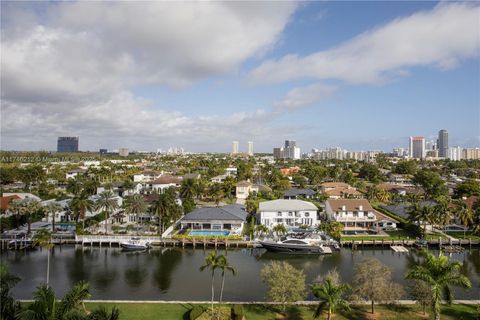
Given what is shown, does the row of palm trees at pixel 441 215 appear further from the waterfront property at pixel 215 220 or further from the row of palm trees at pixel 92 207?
the row of palm trees at pixel 92 207

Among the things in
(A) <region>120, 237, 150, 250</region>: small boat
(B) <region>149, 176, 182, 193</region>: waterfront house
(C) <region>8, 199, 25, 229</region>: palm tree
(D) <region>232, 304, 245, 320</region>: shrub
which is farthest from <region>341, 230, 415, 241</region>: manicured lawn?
(B) <region>149, 176, 182, 193</region>: waterfront house

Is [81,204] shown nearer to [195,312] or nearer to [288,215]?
[288,215]

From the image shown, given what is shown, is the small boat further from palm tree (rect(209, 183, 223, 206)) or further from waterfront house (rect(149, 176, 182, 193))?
waterfront house (rect(149, 176, 182, 193))

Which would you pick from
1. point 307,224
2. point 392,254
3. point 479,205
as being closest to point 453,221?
point 479,205

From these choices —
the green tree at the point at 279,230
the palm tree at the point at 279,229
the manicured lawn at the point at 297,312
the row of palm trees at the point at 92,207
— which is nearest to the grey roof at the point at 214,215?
the row of palm trees at the point at 92,207

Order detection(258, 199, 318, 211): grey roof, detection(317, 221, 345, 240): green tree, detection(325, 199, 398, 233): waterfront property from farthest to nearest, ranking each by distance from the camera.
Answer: detection(258, 199, 318, 211): grey roof
detection(325, 199, 398, 233): waterfront property
detection(317, 221, 345, 240): green tree

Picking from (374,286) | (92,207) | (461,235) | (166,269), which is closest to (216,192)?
(92,207)
